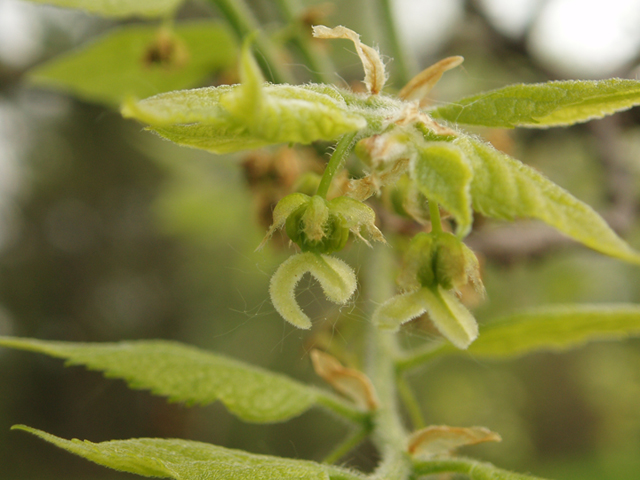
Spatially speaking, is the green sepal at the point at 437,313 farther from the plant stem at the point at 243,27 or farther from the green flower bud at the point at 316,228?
the plant stem at the point at 243,27

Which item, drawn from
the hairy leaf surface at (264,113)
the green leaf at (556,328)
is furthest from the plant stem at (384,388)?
the hairy leaf surface at (264,113)

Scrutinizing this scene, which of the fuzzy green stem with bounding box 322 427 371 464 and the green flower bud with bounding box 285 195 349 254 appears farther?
the fuzzy green stem with bounding box 322 427 371 464

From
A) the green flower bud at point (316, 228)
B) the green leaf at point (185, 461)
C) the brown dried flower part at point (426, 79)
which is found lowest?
the green leaf at point (185, 461)

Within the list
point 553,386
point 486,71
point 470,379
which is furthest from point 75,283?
point 486,71

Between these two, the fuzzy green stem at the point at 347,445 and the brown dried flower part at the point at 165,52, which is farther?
the brown dried flower part at the point at 165,52

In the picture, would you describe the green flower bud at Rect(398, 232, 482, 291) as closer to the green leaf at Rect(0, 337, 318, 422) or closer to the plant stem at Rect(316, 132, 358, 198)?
the plant stem at Rect(316, 132, 358, 198)

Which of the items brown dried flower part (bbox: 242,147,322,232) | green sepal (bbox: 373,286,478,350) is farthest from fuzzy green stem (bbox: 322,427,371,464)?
brown dried flower part (bbox: 242,147,322,232)

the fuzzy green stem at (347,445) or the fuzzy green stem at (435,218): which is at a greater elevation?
the fuzzy green stem at (435,218)
